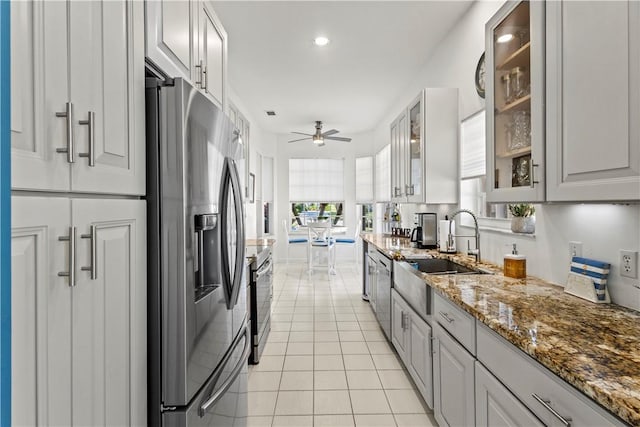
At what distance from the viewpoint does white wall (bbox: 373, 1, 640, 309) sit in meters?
1.36

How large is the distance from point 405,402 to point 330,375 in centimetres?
61

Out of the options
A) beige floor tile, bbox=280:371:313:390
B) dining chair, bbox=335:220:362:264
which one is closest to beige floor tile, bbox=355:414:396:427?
beige floor tile, bbox=280:371:313:390

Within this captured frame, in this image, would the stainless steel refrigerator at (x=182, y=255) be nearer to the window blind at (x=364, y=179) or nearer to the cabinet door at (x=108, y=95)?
the cabinet door at (x=108, y=95)

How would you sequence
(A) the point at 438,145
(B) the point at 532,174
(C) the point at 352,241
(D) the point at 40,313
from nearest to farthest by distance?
(D) the point at 40,313, (B) the point at 532,174, (A) the point at 438,145, (C) the point at 352,241

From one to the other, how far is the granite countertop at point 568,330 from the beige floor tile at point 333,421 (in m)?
1.00

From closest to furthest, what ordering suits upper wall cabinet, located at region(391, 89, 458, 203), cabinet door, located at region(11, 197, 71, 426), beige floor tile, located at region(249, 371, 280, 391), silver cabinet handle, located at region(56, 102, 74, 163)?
cabinet door, located at region(11, 197, 71, 426) → silver cabinet handle, located at region(56, 102, 74, 163) → beige floor tile, located at region(249, 371, 280, 391) → upper wall cabinet, located at region(391, 89, 458, 203)

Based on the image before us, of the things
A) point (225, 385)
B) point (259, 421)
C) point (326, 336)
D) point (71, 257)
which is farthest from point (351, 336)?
point (71, 257)

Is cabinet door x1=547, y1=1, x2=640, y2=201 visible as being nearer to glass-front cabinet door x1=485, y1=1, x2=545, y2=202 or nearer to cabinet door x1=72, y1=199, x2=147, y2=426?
glass-front cabinet door x1=485, y1=1, x2=545, y2=202

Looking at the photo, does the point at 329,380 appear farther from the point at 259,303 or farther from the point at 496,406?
the point at 496,406

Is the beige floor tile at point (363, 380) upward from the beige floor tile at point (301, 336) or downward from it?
downward

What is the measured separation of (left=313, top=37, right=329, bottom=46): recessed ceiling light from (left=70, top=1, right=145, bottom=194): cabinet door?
8.34 ft

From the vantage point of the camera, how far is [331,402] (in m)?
2.26

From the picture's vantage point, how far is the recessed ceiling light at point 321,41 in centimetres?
334

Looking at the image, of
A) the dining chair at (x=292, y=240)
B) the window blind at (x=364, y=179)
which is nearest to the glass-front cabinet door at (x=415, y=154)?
A: the window blind at (x=364, y=179)
